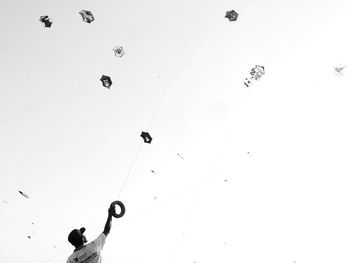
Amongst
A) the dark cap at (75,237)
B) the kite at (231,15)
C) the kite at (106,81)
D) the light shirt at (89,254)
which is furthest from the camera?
the kite at (106,81)

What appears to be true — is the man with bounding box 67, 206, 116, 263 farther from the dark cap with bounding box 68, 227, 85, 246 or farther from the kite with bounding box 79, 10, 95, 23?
the kite with bounding box 79, 10, 95, 23

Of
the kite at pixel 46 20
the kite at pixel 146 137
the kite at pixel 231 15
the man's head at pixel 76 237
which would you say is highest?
the kite at pixel 231 15

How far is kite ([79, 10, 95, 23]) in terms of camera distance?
8688mm

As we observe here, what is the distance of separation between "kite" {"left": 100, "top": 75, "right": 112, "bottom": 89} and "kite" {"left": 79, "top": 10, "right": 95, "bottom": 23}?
1.70 metres

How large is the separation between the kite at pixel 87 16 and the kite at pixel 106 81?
1701 millimetres

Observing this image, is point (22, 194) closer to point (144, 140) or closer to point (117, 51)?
point (144, 140)

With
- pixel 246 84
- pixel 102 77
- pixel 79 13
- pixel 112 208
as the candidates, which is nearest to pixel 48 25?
pixel 79 13

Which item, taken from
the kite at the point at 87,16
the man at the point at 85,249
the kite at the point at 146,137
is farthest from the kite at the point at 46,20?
the man at the point at 85,249

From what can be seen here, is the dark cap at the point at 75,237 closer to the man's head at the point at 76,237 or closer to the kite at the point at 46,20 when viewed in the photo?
the man's head at the point at 76,237

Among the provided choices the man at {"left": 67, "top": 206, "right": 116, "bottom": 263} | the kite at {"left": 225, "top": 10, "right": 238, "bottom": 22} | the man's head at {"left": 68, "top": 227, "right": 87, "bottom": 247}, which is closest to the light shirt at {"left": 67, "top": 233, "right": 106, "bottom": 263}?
the man at {"left": 67, "top": 206, "right": 116, "bottom": 263}

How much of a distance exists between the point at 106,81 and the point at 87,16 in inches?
76.6

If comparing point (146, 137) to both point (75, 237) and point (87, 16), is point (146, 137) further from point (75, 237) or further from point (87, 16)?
point (75, 237)

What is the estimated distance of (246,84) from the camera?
8727 mm

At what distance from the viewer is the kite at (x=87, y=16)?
8688mm
